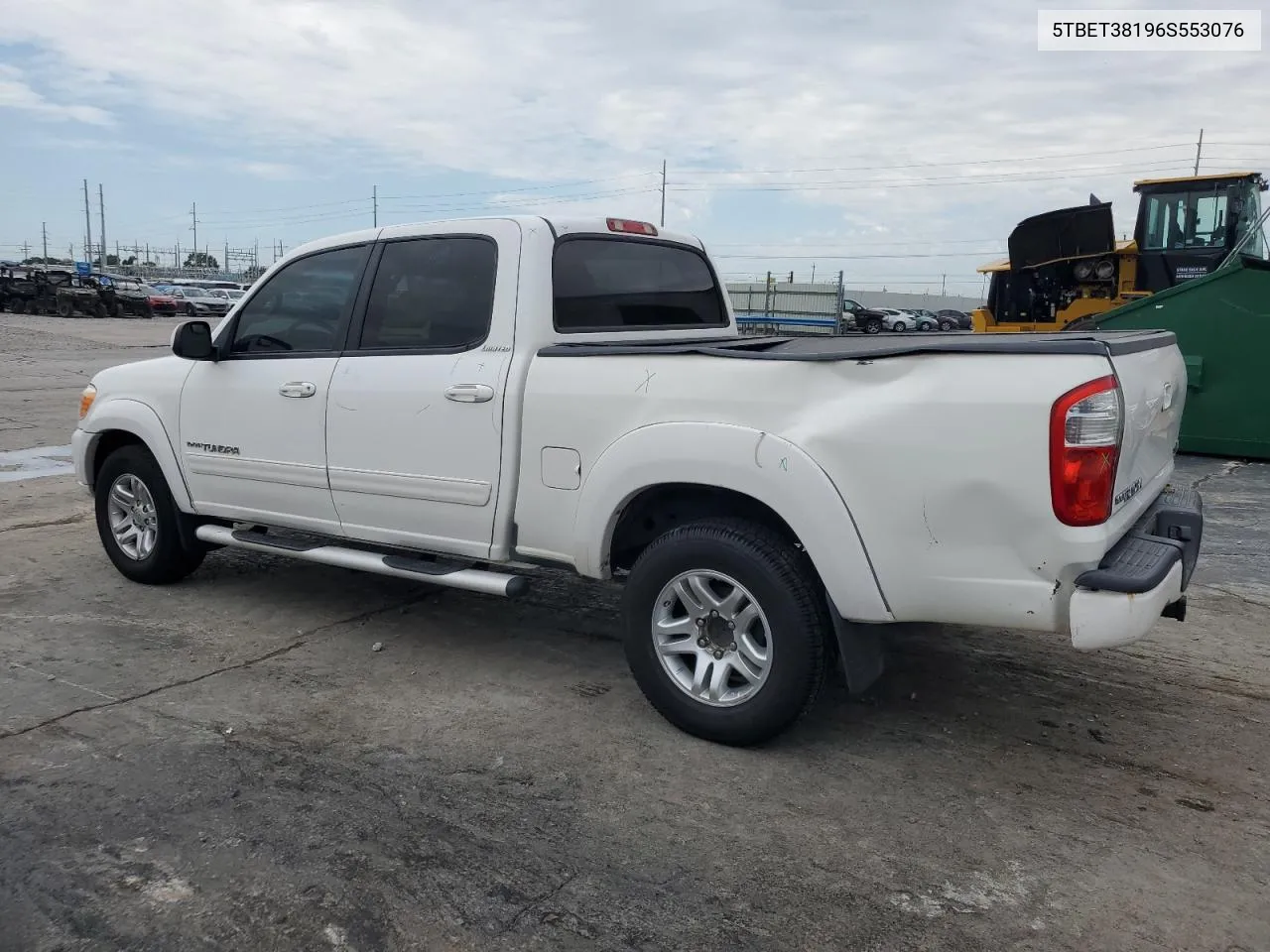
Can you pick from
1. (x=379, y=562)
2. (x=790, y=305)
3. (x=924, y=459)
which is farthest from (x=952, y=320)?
(x=924, y=459)

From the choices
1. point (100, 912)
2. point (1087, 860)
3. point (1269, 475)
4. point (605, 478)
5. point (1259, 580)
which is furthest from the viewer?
point (1269, 475)

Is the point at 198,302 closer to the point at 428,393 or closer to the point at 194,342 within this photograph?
the point at 194,342

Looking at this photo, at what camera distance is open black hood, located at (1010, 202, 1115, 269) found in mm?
15477

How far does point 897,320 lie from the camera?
48500 mm

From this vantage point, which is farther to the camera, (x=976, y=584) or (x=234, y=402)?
(x=234, y=402)

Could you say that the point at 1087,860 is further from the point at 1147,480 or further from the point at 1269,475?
the point at 1269,475

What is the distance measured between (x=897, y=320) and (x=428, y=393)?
153 ft

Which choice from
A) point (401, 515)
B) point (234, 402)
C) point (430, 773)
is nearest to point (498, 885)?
point (430, 773)

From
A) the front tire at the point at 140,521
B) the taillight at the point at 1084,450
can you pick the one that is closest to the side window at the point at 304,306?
the front tire at the point at 140,521

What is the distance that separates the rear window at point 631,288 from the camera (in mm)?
4480

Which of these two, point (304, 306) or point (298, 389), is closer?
point (298, 389)

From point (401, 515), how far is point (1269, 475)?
28.1 feet

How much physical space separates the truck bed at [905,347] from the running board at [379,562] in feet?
3.18

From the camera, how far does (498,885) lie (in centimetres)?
289
